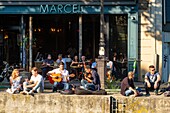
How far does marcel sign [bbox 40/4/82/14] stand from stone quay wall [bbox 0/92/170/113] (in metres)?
8.36

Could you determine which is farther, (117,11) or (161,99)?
(117,11)

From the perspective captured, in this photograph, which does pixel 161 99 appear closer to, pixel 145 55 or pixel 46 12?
pixel 145 55

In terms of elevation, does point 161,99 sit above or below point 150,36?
below

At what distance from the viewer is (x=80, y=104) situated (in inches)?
496

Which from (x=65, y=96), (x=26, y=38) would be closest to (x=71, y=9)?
(x=26, y=38)

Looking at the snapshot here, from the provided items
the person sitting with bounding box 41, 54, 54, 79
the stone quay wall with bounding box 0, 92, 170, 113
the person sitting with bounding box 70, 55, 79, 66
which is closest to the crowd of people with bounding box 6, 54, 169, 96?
the stone quay wall with bounding box 0, 92, 170, 113

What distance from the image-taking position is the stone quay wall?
40.7 feet

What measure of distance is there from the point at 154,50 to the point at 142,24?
138 centimetres

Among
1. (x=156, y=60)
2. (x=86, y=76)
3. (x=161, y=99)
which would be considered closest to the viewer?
(x=161, y=99)

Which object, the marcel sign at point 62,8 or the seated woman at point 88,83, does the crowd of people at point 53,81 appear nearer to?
the seated woman at point 88,83

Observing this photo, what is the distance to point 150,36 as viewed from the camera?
20297 millimetres

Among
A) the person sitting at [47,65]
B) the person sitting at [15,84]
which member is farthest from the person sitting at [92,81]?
the person sitting at [47,65]

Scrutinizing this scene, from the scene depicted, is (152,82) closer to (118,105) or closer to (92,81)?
(118,105)

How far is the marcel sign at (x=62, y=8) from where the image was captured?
20.5m
